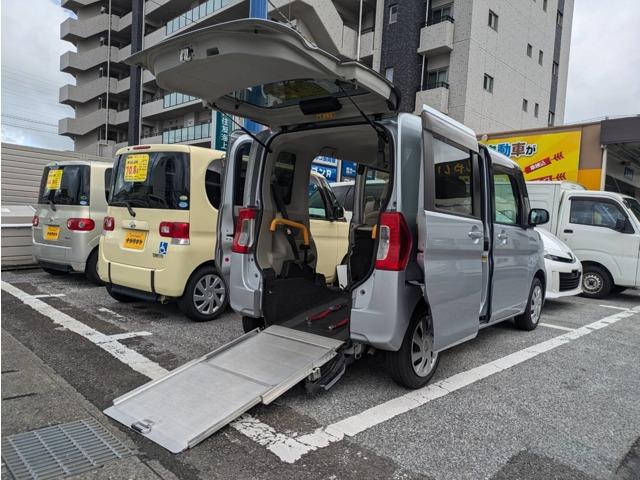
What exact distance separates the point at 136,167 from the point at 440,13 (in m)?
19.5

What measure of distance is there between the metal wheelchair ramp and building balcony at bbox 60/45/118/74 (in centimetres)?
3815

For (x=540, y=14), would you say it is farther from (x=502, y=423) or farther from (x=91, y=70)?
(x=91, y=70)

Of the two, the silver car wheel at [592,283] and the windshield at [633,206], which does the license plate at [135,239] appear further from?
the windshield at [633,206]

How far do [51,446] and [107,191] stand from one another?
5.14 metres

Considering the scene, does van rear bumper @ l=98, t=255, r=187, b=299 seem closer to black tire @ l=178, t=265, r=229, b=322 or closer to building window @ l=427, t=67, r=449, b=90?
black tire @ l=178, t=265, r=229, b=322

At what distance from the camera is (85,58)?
3588 cm

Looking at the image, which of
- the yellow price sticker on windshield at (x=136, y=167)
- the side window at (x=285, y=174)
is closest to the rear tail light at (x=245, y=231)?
the side window at (x=285, y=174)

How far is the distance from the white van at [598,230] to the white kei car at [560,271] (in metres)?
1.79

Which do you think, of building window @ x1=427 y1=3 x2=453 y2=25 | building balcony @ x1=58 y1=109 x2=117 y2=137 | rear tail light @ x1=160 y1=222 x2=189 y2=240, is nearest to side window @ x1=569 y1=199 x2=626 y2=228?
rear tail light @ x1=160 y1=222 x2=189 y2=240

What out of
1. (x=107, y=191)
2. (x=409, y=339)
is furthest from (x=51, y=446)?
(x=107, y=191)

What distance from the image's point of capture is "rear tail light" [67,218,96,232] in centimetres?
655

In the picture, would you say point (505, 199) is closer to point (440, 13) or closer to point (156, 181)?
point (156, 181)

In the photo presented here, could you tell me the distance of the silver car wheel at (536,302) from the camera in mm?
5566

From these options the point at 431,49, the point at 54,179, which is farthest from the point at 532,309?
the point at 431,49
